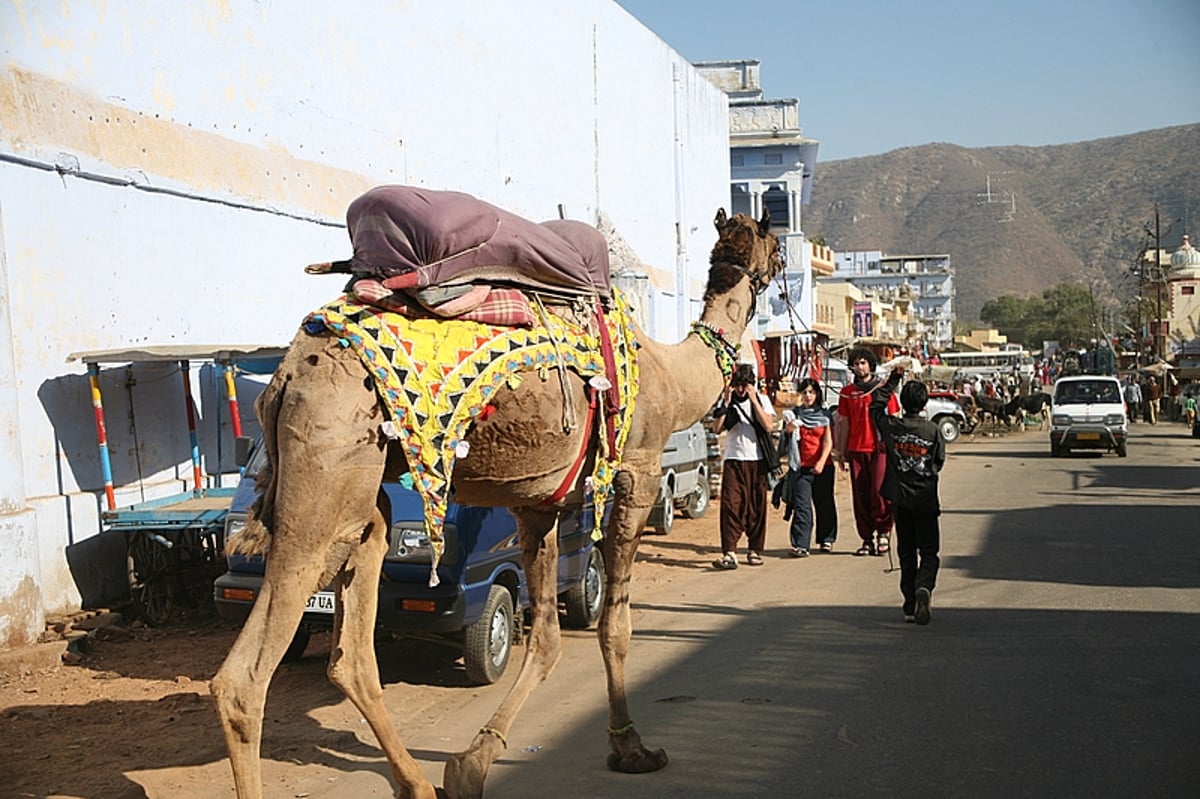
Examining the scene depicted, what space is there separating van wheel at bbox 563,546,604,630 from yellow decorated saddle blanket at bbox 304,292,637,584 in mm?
4896

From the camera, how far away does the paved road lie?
19.3 feet

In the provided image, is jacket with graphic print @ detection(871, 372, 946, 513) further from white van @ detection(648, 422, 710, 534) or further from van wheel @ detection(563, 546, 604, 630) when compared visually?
white van @ detection(648, 422, 710, 534)

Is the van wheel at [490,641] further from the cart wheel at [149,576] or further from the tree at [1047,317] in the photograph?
the tree at [1047,317]

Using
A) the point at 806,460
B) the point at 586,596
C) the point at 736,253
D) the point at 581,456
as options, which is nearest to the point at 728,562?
the point at 806,460

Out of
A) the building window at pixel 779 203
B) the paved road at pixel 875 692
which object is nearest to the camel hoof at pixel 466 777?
the paved road at pixel 875 692

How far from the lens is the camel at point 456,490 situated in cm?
456

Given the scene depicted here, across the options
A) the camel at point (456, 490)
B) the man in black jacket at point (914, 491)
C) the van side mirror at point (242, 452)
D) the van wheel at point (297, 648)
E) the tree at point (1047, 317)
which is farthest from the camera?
the tree at point (1047, 317)

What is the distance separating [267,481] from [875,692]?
4.35m

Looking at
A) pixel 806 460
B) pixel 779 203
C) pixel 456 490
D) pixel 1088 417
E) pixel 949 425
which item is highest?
pixel 779 203

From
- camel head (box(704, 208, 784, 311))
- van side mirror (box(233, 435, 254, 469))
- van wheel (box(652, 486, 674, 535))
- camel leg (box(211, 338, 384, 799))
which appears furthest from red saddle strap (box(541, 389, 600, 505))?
van wheel (box(652, 486, 674, 535))

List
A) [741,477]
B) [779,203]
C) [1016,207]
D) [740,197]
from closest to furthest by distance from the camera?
1. [741,477]
2. [740,197]
3. [779,203]
4. [1016,207]

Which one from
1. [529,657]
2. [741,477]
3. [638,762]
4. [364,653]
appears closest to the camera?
[364,653]

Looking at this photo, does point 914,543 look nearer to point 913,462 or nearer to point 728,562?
point 913,462

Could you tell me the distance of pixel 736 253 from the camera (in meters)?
7.04
